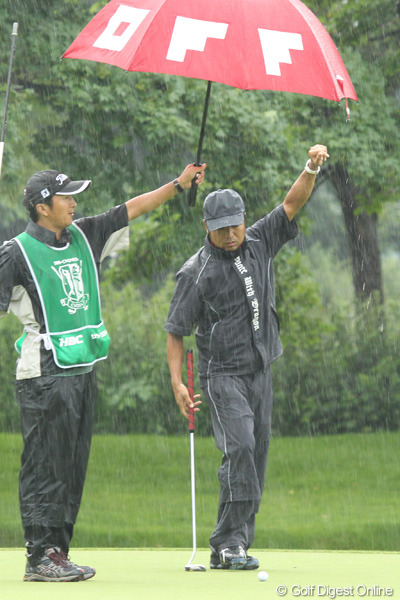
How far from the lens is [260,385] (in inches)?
258

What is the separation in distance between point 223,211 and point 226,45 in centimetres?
92

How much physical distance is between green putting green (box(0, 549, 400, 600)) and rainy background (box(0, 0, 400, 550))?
3.97 meters

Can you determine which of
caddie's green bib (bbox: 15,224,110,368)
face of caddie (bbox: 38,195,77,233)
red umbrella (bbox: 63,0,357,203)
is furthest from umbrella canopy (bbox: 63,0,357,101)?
A: caddie's green bib (bbox: 15,224,110,368)

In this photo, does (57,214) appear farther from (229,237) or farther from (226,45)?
(226,45)

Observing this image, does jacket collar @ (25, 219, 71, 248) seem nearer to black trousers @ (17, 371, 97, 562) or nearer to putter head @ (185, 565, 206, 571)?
black trousers @ (17, 371, 97, 562)

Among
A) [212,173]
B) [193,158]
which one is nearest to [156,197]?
[212,173]

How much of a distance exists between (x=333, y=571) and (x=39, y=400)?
71.7 inches

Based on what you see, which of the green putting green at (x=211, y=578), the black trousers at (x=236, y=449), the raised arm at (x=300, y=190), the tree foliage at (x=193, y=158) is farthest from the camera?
the tree foliage at (x=193, y=158)

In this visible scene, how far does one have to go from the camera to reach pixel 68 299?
6016 mm

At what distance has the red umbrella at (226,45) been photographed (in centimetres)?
590

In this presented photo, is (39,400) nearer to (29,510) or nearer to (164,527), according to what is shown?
(29,510)

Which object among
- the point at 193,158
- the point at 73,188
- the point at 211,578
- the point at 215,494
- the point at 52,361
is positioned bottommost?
the point at 215,494

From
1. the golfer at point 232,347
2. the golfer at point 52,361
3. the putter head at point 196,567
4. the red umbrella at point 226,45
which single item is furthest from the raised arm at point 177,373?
the red umbrella at point 226,45

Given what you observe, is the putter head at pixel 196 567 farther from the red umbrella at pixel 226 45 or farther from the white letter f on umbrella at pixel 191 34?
the white letter f on umbrella at pixel 191 34
